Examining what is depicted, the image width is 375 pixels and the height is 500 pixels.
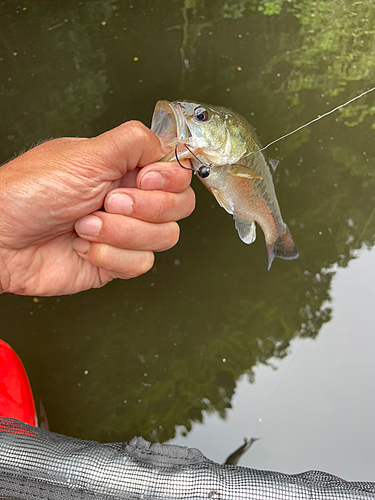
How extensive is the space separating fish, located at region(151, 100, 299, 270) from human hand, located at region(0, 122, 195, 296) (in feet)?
0.24

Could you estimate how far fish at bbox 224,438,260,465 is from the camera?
183cm

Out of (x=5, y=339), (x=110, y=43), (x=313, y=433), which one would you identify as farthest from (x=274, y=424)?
(x=110, y=43)

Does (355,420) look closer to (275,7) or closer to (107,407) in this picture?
(107,407)

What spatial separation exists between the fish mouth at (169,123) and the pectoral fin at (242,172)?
0.58ft

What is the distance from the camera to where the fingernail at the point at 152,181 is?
107cm

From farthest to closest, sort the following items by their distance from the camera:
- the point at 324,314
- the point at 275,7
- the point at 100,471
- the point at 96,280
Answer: the point at 275,7, the point at 324,314, the point at 96,280, the point at 100,471

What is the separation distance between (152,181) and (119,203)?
0.39ft

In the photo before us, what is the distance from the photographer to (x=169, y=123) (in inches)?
43.3

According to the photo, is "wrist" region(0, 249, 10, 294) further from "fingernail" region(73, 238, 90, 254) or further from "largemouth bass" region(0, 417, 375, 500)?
"largemouth bass" region(0, 417, 375, 500)

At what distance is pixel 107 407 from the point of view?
6.21ft

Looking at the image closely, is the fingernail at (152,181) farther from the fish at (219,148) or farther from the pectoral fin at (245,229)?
the pectoral fin at (245,229)

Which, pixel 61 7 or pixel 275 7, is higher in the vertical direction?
pixel 61 7

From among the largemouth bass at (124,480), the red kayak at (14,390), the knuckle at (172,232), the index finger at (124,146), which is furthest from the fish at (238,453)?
the index finger at (124,146)

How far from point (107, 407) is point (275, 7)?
250cm
